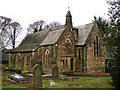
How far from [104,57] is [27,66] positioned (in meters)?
16.5

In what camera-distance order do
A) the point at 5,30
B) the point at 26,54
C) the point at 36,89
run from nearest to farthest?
1. the point at 36,89
2. the point at 26,54
3. the point at 5,30

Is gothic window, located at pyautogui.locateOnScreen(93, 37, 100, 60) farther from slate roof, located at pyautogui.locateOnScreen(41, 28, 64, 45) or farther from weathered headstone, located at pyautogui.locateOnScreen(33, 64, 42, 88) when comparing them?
weathered headstone, located at pyautogui.locateOnScreen(33, 64, 42, 88)

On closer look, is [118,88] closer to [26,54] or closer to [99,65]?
[99,65]

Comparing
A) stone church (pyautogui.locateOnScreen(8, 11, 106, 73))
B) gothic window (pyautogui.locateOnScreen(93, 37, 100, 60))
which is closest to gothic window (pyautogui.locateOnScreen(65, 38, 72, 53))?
stone church (pyautogui.locateOnScreen(8, 11, 106, 73))

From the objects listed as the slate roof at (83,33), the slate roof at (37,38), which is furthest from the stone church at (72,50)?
the slate roof at (37,38)

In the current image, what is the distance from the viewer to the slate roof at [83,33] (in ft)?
147

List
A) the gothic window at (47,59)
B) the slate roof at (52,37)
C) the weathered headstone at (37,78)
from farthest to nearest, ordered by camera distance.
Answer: the gothic window at (47,59)
the slate roof at (52,37)
the weathered headstone at (37,78)

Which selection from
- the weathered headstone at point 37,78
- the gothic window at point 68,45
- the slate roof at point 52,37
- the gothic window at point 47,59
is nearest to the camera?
the weathered headstone at point 37,78

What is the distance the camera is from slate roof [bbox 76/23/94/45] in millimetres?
44688

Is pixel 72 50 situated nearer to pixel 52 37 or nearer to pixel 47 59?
pixel 52 37

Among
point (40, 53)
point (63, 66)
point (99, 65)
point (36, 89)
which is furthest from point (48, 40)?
point (36, 89)

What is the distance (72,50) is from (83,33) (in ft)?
13.4

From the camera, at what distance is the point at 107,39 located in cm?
2162

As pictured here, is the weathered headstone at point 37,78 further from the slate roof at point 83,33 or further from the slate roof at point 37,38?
the slate roof at point 37,38
